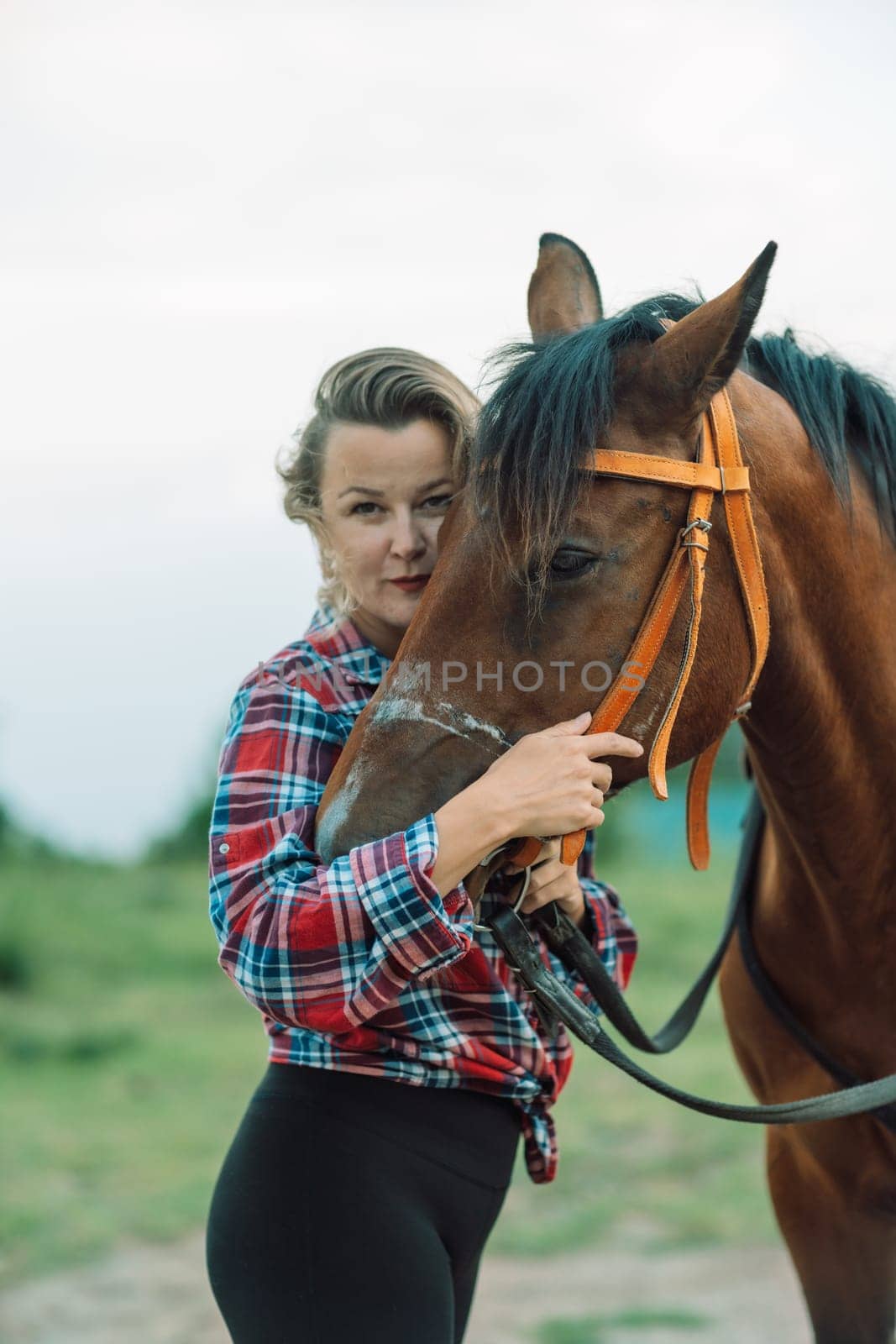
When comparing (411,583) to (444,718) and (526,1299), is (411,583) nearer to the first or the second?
(444,718)

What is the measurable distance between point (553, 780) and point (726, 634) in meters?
0.40

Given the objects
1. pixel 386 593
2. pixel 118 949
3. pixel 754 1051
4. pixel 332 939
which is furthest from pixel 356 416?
pixel 118 949

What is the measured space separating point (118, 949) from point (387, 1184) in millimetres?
6698

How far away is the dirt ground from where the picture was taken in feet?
12.6

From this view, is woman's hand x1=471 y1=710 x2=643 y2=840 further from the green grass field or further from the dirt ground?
the green grass field

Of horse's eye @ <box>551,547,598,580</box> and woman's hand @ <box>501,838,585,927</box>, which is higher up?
horse's eye @ <box>551,547,598,580</box>

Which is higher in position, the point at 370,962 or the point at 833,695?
the point at 833,695

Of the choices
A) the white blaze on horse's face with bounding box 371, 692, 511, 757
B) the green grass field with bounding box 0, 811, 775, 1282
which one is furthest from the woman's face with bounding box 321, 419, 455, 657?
the green grass field with bounding box 0, 811, 775, 1282

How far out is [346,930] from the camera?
1533 mm

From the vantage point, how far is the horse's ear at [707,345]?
1.64m

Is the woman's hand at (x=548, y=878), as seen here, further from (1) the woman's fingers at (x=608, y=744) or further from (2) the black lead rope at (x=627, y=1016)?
(1) the woman's fingers at (x=608, y=744)

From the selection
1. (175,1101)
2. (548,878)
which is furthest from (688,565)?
(175,1101)

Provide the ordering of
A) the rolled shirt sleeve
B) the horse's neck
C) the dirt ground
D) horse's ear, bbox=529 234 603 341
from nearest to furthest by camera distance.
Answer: the rolled shirt sleeve, the horse's neck, horse's ear, bbox=529 234 603 341, the dirt ground

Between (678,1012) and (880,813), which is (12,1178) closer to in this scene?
(678,1012)
